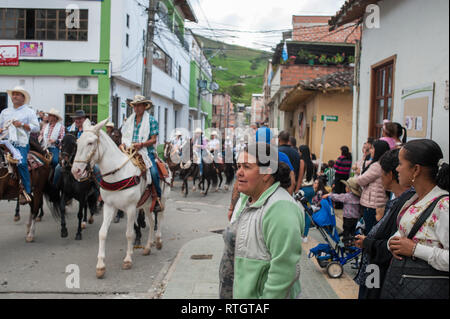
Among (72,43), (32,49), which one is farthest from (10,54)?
(72,43)

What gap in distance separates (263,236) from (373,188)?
3716 mm

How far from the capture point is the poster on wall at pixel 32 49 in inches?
700

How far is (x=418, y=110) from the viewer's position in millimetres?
6391

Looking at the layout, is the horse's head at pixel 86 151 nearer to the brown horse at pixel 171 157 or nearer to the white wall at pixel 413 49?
the white wall at pixel 413 49

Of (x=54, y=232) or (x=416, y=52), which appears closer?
(x=416, y=52)

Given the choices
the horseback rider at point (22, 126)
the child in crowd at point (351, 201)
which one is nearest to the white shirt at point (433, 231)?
the child in crowd at point (351, 201)

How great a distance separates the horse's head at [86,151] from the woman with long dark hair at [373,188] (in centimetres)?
383

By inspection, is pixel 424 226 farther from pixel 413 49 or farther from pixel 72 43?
pixel 72 43

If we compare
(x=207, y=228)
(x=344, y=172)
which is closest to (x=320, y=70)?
(x=344, y=172)

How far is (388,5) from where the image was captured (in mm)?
7980

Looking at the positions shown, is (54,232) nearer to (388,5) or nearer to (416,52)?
(416,52)

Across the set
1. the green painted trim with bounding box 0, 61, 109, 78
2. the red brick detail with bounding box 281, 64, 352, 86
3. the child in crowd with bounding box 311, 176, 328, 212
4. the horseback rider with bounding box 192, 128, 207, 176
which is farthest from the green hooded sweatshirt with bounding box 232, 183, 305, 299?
the red brick detail with bounding box 281, 64, 352, 86

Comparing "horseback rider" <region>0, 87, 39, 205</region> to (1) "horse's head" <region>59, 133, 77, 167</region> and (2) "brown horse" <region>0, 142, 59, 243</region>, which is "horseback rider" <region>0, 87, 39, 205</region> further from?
(1) "horse's head" <region>59, 133, 77, 167</region>
